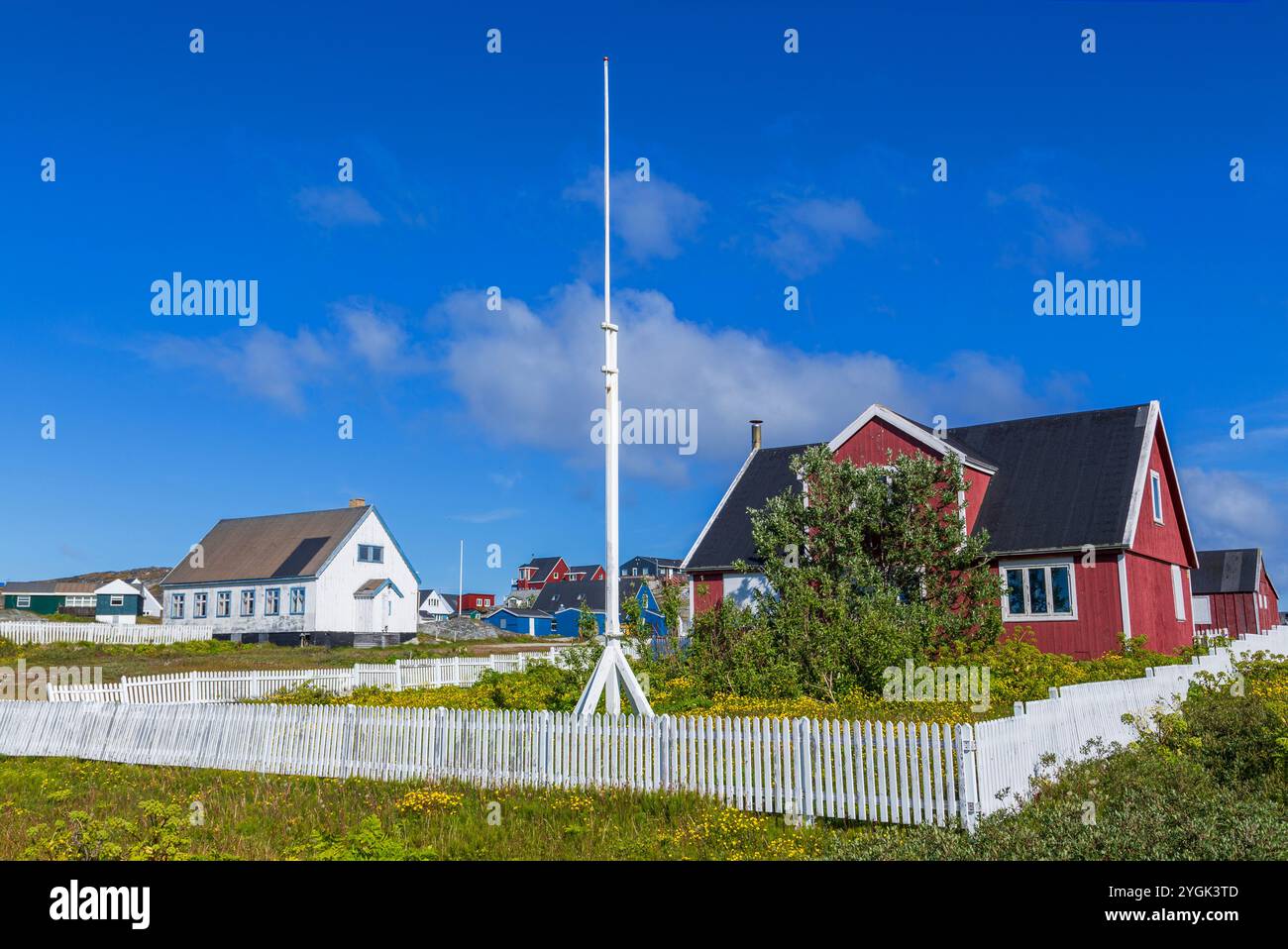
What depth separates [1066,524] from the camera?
25.2m

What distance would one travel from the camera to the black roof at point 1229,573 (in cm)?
5544

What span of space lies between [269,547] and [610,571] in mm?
45397

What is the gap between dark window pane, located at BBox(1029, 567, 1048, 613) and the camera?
25094 mm

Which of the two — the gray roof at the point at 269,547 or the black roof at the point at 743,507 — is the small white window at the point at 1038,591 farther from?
the gray roof at the point at 269,547

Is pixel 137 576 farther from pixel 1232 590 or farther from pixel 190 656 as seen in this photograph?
pixel 1232 590

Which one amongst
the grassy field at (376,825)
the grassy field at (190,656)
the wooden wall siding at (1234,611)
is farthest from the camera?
the wooden wall siding at (1234,611)

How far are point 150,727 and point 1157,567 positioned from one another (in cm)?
2481

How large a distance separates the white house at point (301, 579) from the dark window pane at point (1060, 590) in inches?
1479

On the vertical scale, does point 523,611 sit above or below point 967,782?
above

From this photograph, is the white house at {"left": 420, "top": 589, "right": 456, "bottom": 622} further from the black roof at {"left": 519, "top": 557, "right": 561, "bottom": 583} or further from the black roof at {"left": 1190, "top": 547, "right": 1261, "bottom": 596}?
the black roof at {"left": 1190, "top": 547, "right": 1261, "bottom": 596}

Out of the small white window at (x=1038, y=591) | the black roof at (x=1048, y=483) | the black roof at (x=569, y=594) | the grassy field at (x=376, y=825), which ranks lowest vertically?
the grassy field at (x=376, y=825)

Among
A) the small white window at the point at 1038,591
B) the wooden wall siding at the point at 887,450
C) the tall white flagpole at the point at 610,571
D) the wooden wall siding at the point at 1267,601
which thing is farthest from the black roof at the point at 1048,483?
the wooden wall siding at the point at 1267,601
